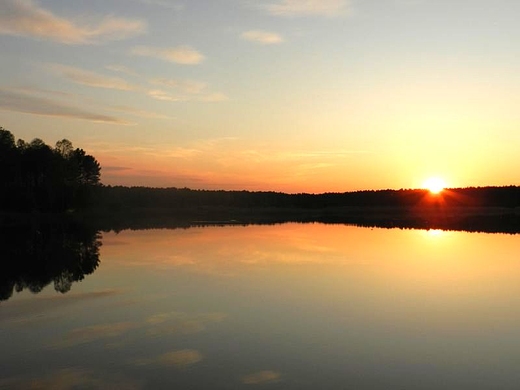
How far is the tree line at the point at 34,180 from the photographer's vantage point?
92.3 metres

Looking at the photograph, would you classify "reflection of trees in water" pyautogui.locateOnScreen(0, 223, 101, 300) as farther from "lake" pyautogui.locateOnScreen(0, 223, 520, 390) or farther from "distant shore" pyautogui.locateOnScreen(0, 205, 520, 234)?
"distant shore" pyautogui.locateOnScreen(0, 205, 520, 234)

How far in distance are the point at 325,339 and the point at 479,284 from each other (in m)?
11.9

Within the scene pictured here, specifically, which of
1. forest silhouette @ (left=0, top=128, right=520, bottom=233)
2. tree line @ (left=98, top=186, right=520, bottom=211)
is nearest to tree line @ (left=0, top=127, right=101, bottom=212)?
forest silhouette @ (left=0, top=128, right=520, bottom=233)

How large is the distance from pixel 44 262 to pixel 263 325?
19392mm

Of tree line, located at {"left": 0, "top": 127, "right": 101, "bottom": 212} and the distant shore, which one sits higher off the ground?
tree line, located at {"left": 0, "top": 127, "right": 101, "bottom": 212}

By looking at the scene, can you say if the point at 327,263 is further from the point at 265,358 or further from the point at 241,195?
the point at 241,195

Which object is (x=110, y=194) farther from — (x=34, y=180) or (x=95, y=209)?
(x=34, y=180)

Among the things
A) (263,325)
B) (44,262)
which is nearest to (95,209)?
(44,262)

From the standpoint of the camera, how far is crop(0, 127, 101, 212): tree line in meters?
92.3

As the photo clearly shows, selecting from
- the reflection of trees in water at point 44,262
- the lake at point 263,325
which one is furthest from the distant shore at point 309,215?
the lake at point 263,325

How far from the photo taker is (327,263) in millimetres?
Answer: 30234

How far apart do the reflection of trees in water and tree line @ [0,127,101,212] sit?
5140 centimetres

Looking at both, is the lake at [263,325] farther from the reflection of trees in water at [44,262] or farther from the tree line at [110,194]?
the tree line at [110,194]

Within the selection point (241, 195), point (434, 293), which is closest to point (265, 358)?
point (434, 293)
